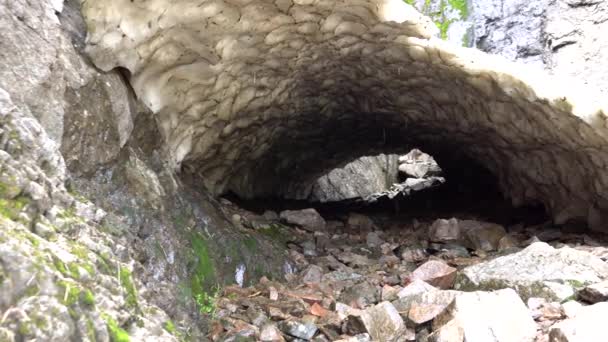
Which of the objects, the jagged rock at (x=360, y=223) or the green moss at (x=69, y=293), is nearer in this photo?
the green moss at (x=69, y=293)

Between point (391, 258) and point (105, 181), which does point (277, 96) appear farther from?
point (105, 181)

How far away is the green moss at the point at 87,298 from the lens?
64.6 inches

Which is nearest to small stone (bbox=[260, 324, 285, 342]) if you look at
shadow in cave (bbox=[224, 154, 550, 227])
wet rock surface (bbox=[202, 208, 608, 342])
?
wet rock surface (bbox=[202, 208, 608, 342])

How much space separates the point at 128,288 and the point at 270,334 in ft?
3.87

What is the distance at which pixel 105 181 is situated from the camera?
3260 millimetres

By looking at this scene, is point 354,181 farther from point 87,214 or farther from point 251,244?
point 87,214

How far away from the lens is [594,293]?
3.08 m

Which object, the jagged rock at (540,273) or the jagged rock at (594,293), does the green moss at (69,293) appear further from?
the jagged rock at (594,293)

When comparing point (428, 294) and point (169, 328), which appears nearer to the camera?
point (169, 328)

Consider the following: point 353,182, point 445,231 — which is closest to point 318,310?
point 445,231

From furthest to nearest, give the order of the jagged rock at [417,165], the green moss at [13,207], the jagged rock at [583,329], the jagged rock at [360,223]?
the jagged rock at [417,165]
the jagged rock at [360,223]
the jagged rock at [583,329]
the green moss at [13,207]

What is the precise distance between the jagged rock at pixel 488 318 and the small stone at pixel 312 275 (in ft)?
5.67

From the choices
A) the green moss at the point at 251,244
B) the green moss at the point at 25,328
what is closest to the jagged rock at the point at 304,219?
the green moss at the point at 251,244

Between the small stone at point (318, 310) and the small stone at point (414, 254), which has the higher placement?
the small stone at point (318, 310)
